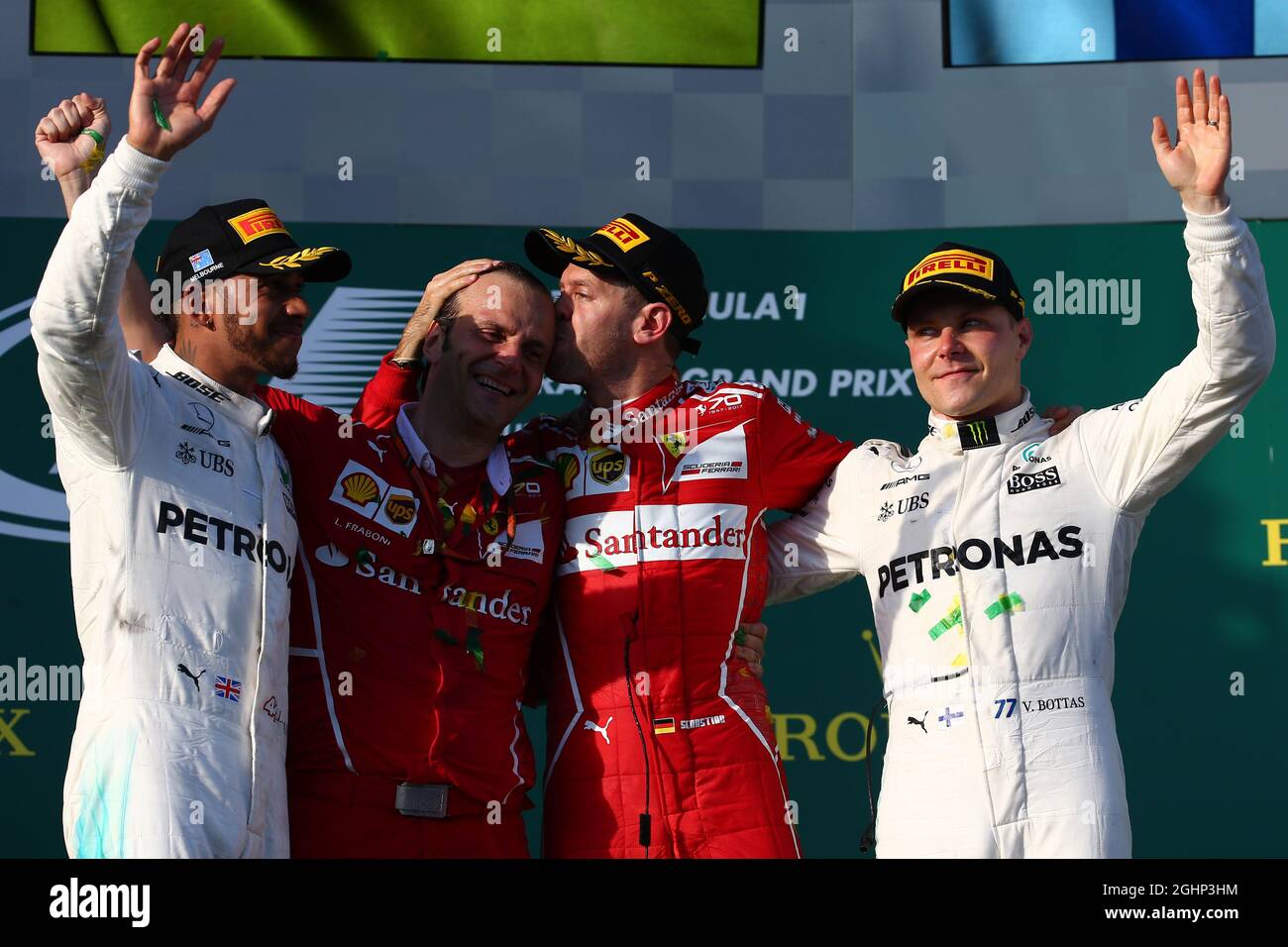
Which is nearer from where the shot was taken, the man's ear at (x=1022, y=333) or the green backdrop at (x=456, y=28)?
the man's ear at (x=1022, y=333)

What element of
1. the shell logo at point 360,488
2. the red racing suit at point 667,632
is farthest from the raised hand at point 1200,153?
the shell logo at point 360,488

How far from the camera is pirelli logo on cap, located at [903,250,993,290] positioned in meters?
3.50

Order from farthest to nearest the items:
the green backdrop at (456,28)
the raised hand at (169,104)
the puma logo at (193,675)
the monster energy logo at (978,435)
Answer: the green backdrop at (456,28) < the monster energy logo at (978,435) < the puma logo at (193,675) < the raised hand at (169,104)

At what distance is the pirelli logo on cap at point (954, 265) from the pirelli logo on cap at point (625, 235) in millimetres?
655

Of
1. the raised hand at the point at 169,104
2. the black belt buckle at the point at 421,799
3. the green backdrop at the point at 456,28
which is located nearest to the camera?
the raised hand at the point at 169,104

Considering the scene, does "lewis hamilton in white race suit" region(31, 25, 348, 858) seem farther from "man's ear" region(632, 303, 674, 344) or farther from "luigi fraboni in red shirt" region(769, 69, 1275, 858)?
"luigi fraboni in red shirt" region(769, 69, 1275, 858)

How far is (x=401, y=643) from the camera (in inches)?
134

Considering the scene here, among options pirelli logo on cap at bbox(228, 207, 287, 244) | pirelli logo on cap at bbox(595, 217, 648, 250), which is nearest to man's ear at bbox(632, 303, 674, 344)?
pirelli logo on cap at bbox(595, 217, 648, 250)

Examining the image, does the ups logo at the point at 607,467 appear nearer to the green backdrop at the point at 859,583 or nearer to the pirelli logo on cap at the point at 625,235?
the pirelli logo on cap at the point at 625,235

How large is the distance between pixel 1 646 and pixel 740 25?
287 cm

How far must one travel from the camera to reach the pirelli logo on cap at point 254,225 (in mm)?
3469

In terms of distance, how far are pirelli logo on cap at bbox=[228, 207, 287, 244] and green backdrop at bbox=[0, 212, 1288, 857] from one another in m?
1.74
